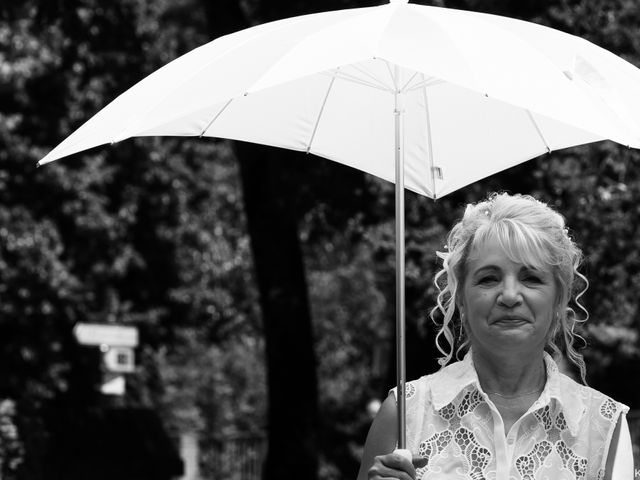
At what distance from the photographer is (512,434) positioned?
3.41 meters

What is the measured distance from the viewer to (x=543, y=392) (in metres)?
3.48

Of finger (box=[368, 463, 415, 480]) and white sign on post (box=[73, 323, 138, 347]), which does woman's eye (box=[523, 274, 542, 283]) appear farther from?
white sign on post (box=[73, 323, 138, 347])

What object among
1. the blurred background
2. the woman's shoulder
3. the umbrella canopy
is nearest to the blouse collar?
the woman's shoulder

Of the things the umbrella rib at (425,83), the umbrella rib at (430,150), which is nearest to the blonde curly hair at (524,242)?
the umbrella rib at (425,83)

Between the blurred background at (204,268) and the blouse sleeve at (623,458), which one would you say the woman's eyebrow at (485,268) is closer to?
the blouse sleeve at (623,458)

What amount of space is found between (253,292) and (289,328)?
1510cm

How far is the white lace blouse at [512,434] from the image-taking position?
133 inches

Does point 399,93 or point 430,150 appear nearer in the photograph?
point 399,93

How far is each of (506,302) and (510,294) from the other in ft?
0.08

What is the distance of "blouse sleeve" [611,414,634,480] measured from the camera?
11.0 ft

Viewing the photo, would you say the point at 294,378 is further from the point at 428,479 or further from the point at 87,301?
the point at 87,301

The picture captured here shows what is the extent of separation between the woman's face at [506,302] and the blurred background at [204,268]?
6820 mm

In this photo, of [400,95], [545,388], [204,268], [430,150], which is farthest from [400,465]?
[204,268]

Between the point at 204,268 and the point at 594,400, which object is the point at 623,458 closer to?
the point at 594,400
